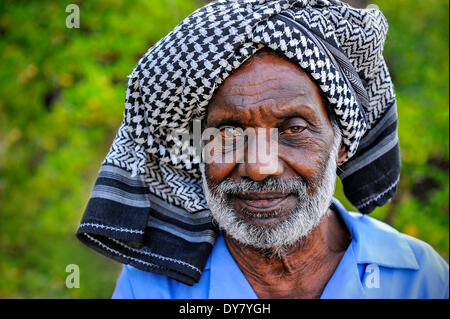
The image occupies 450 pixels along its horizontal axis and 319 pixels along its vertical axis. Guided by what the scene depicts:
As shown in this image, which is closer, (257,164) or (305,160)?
(257,164)

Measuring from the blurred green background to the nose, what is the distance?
1.90m

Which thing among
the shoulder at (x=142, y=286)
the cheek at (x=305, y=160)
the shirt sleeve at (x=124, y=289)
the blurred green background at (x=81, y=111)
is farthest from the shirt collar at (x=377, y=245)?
the blurred green background at (x=81, y=111)

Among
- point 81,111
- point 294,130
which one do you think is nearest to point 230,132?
point 294,130

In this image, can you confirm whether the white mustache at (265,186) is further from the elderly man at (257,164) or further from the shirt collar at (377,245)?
the shirt collar at (377,245)

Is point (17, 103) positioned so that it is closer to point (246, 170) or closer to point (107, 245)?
point (107, 245)

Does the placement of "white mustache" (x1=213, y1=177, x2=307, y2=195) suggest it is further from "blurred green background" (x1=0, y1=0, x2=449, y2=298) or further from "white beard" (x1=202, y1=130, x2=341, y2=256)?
"blurred green background" (x1=0, y1=0, x2=449, y2=298)

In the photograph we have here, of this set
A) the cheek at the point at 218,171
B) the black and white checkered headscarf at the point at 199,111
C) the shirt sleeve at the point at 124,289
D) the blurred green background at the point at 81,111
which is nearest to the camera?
the black and white checkered headscarf at the point at 199,111

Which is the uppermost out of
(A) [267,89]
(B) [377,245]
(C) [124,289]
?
(A) [267,89]

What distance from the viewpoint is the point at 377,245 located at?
2504 millimetres

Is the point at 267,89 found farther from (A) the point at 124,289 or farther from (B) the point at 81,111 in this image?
(B) the point at 81,111

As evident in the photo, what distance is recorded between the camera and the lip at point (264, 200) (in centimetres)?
224

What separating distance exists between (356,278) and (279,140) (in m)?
0.76

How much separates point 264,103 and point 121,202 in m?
0.82
